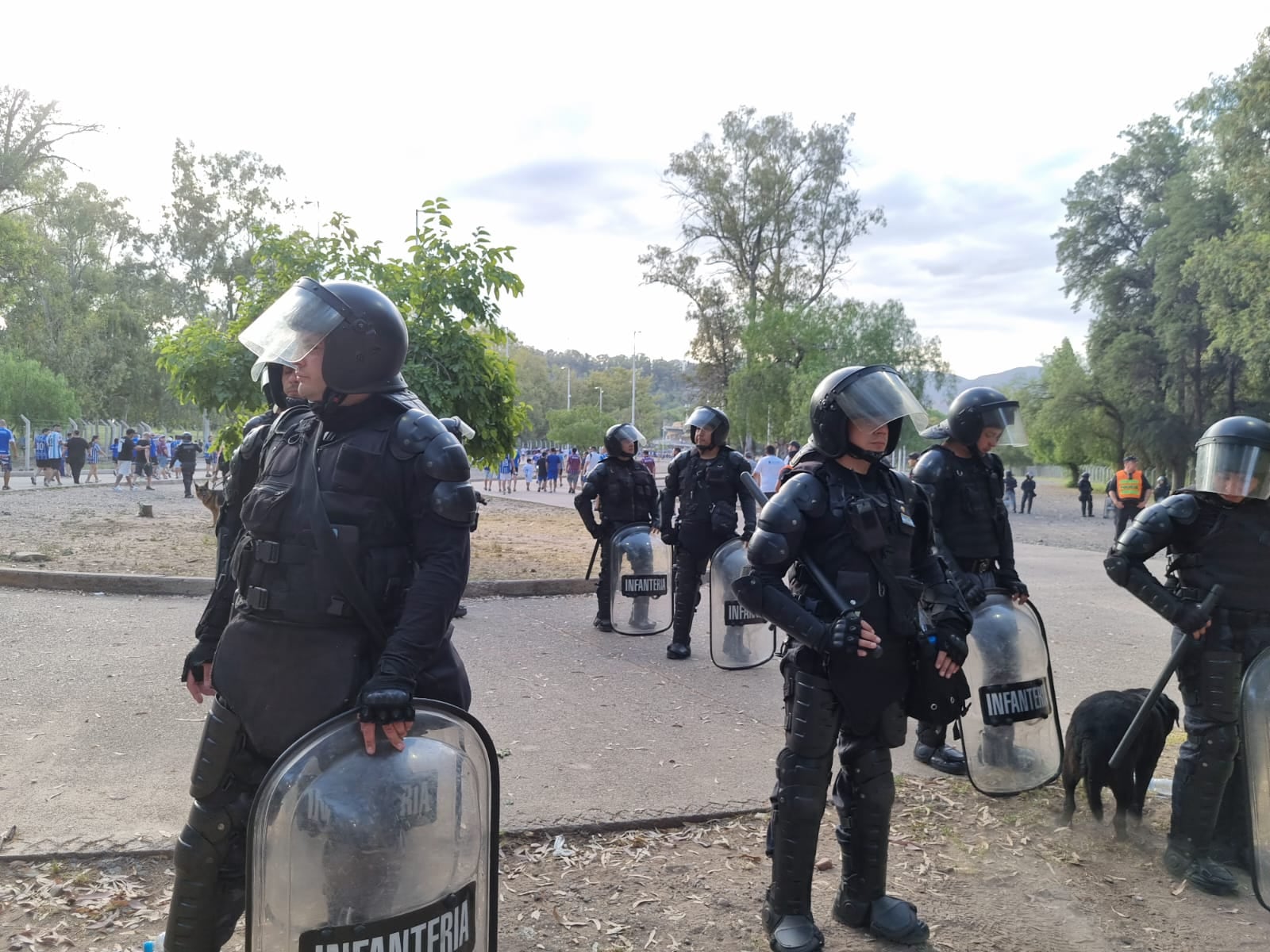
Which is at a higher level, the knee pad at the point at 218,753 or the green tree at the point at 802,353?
the green tree at the point at 802,353

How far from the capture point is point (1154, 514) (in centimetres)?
366

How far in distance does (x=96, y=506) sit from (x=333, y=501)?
19.6 metres

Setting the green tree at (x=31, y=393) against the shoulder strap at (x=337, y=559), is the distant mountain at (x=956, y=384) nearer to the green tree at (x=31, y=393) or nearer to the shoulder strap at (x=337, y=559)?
the shoulder strap at (x=337, y=559)

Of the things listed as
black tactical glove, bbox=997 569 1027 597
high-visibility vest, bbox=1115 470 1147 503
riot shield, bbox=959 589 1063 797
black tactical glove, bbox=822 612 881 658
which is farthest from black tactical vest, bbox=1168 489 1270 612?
high-visibility vest, bbox=1115 470 1147 503

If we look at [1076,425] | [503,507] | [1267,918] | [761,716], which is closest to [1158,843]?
[1267,918]

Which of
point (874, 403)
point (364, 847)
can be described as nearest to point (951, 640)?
point (874, 403)

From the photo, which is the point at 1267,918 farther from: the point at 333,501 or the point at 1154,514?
the point at 333,501

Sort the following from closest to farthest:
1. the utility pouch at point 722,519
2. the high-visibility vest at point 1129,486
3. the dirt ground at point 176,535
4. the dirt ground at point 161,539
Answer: the utility pouch at point 722,519 → the dirt ground at point 161,539 → the dirt ground at point 176,535 → the high-visibility vest at point 1129,486

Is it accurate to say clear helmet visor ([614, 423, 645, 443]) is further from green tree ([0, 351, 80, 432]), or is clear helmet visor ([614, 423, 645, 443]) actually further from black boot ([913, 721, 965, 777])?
green tree ([0, 351, 80, 432])

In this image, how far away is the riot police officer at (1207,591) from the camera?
3494mm

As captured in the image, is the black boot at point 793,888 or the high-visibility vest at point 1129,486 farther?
the high-visibility vest at point 1129,486

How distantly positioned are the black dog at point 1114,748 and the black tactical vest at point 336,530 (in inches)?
118

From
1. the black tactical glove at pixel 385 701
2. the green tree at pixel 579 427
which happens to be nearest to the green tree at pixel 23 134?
the green tree at pixel 579 427

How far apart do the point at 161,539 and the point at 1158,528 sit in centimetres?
1299
